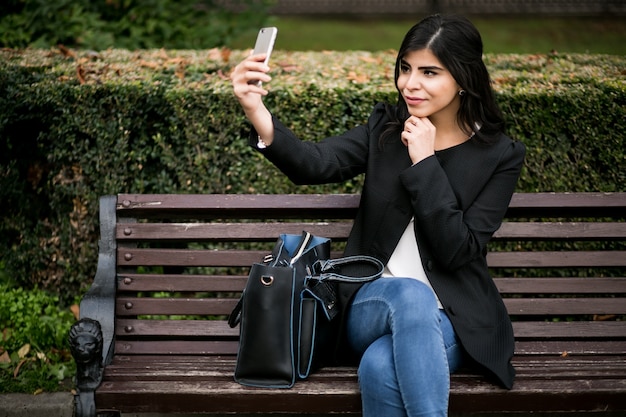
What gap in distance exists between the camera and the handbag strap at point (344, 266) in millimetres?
3002

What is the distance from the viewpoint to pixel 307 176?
3092 mm

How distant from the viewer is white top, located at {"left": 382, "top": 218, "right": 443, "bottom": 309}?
311cm

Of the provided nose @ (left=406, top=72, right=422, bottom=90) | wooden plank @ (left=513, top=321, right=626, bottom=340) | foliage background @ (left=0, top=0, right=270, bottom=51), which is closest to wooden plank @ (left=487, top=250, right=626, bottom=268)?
wooden plank @ (left=513, top=321, right=626, bottom=340)

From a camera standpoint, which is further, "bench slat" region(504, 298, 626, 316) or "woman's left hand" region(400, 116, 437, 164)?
"bench slat" region(504, 298, 626, 316)

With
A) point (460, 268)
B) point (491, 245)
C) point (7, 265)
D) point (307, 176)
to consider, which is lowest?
point (7, 265)

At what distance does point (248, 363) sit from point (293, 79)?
188cm

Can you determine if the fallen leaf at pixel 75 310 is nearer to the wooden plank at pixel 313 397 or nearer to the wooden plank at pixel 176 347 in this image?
the wooden plank at pixel 176 347

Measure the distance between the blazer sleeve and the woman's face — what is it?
0.22m

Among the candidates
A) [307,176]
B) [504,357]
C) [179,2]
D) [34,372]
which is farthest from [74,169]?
[179,2]

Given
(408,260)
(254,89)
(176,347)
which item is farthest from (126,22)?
(408,260)

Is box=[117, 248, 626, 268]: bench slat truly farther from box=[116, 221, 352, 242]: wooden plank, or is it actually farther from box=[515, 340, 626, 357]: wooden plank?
box=[515, 340, 626, 357]: wooden plank

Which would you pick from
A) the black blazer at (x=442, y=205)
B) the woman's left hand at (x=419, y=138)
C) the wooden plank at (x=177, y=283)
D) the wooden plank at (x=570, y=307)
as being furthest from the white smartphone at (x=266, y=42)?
the wooden plank at (x=570, y=307)

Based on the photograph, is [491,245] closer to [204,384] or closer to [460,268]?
[460,268]

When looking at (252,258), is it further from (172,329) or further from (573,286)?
(573,286)
